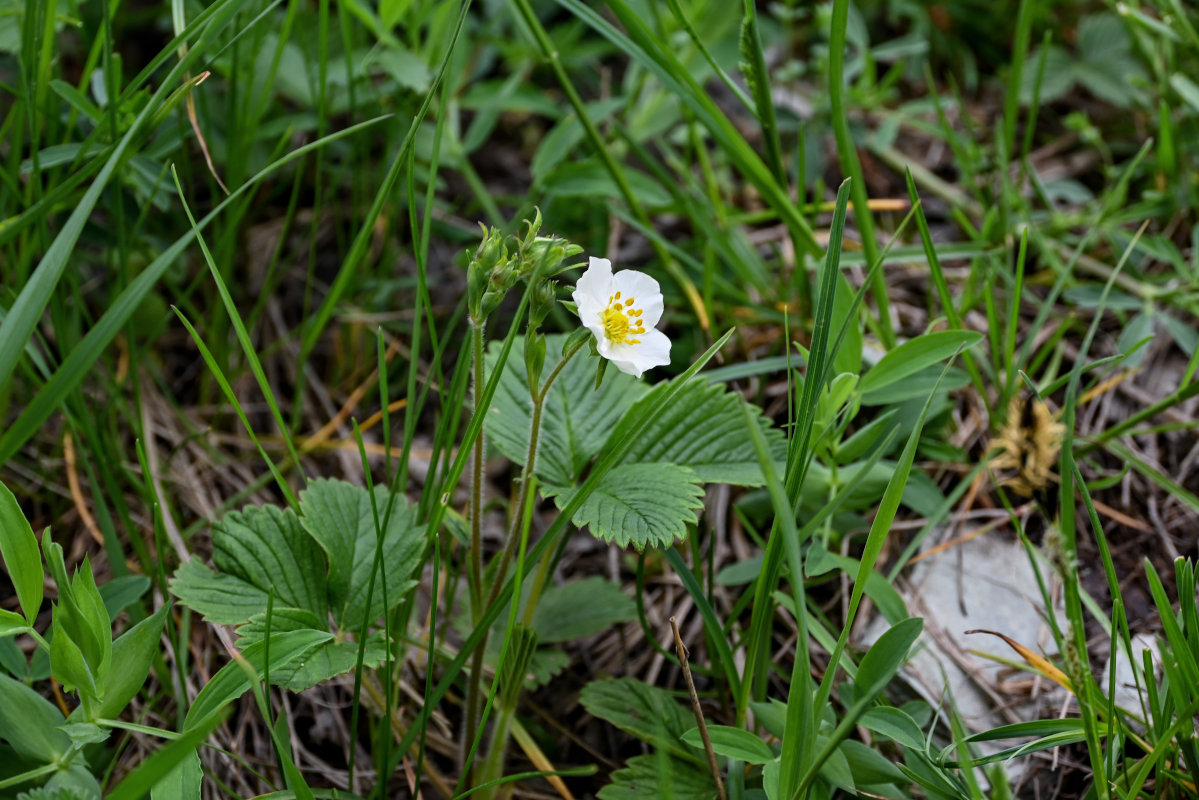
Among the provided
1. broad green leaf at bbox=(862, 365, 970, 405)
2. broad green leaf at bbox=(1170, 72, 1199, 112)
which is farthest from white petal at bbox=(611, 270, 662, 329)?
broad green leaf at bbox=(1170, 72, 1199, 112)

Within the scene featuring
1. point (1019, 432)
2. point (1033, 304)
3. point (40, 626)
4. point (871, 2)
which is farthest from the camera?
point (871, 2)

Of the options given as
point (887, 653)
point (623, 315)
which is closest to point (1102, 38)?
point (623, 315)

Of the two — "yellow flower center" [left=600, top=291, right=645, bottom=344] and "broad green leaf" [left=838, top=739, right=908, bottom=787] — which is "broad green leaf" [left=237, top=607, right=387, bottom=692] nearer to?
"yellow flower center" [left=600, top=291, right=645, bottom=344]

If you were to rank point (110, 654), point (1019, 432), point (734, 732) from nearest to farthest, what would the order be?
point (110, 654) → point (734, 732) → point (1019, 432)

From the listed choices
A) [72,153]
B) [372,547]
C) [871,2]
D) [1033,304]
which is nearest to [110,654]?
[372,547]

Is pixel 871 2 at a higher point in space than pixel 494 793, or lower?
higher

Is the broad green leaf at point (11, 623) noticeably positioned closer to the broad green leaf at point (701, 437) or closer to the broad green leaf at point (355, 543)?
the broad green leaf at point (355, 543)

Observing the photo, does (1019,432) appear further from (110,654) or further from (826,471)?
(110,654)
